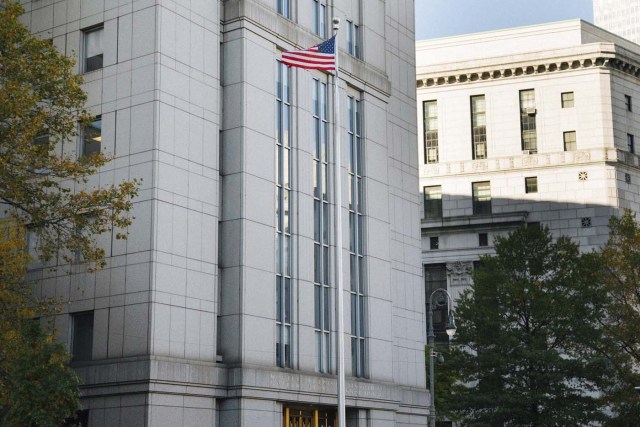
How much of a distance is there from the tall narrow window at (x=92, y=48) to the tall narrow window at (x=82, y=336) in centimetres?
1024

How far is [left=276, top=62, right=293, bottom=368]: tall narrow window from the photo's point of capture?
44.5m

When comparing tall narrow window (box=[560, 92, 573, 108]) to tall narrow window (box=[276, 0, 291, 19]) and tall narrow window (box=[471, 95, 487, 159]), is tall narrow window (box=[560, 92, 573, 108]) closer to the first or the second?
tall narrow window (box=[471, 95, 487, 159])

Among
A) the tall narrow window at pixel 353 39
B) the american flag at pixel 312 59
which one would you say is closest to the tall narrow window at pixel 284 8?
the tall narrow window at pixel 353 39

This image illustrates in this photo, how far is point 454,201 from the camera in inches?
3627

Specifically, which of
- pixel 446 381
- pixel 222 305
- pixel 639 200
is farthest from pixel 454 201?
pixel 222 305

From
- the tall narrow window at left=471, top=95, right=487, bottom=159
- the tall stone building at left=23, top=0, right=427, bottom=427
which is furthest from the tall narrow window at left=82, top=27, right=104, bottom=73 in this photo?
the tall narrow window at left=471, top=95, right=487, bottom=159

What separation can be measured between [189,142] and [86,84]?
5.13 meters

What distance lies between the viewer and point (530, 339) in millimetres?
54781

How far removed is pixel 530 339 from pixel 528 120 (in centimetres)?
4028

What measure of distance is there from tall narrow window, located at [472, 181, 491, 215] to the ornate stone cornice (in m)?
9.41

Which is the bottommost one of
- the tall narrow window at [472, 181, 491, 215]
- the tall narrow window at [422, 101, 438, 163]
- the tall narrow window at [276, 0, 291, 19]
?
the tall narrow window at [276, 0, 291, 19]

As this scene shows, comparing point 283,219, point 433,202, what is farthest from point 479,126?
point 283,219

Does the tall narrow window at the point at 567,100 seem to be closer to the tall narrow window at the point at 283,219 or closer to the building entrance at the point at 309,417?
the tall narrow window at the point at 283,219

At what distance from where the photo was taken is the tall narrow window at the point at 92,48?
43.4 meters
